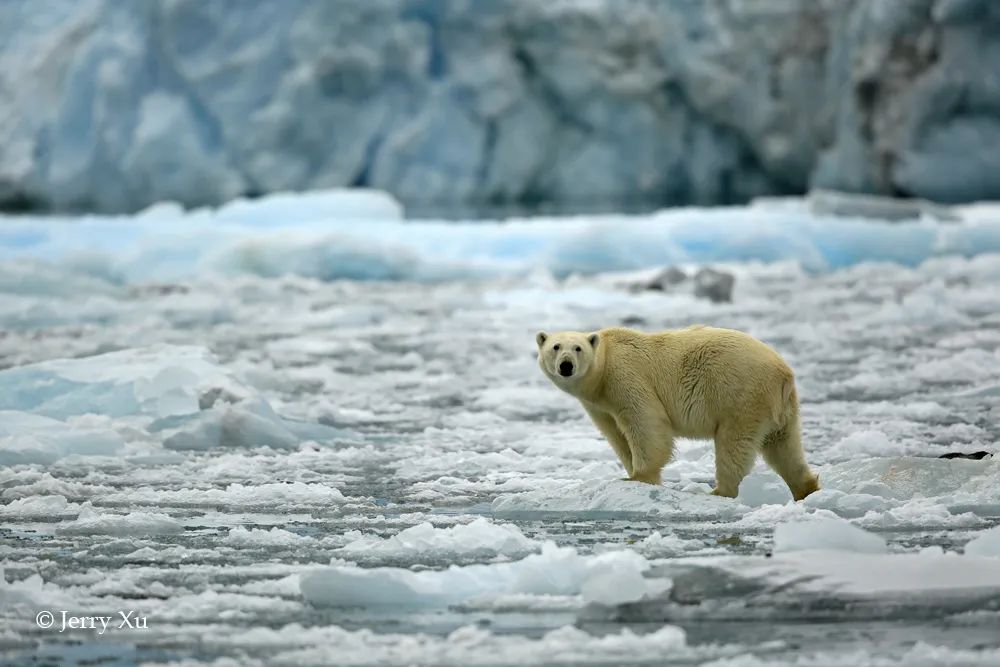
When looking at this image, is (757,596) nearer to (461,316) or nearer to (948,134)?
(461,316)

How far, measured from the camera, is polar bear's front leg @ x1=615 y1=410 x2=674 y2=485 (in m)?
4.06

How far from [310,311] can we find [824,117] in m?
14.3

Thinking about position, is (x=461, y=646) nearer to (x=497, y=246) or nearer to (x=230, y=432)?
(x=230, y=432)

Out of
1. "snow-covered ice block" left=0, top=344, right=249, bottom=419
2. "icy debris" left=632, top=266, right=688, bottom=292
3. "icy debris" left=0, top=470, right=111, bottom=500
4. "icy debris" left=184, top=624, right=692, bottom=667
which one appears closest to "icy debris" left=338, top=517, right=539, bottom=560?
"icy debris" left=184, top=624, right=692, bottom=667

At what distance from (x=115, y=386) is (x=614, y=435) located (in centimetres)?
254

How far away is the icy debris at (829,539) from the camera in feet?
10.3

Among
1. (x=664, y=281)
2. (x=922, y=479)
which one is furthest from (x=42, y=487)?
(x=664, y=281)

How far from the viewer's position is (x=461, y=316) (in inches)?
433

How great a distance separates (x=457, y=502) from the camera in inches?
164

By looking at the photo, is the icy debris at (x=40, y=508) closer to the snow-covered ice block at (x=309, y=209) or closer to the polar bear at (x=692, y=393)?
the polar bear at (x=692, y=393)

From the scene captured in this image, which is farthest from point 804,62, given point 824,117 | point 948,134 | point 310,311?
point 310,311

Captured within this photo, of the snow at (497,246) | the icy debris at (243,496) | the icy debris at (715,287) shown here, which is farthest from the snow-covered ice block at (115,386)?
the snow at (497,246)

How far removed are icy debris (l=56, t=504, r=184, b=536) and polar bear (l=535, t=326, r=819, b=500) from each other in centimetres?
122

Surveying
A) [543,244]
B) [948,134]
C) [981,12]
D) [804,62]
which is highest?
[804,62]
